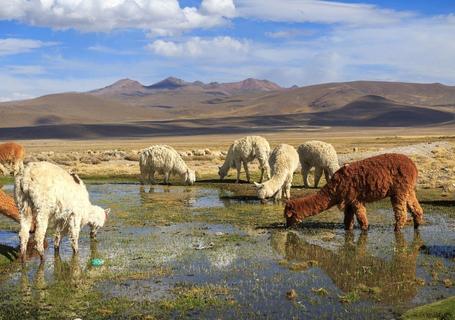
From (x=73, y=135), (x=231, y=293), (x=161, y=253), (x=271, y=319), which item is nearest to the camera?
(x=271, y=319)

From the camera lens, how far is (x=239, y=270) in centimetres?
1105

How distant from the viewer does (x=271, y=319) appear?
844 cm

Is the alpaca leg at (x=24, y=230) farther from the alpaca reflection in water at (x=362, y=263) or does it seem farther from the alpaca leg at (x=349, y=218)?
the alpaca leg at (x=349, y=218)

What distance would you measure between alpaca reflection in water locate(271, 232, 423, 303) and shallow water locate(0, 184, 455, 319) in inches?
0.7

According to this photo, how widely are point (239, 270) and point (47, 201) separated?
153 inches

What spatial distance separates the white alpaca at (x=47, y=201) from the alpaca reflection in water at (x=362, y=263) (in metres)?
4.26

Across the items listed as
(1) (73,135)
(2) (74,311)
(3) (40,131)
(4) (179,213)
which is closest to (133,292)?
(2) (74,311)

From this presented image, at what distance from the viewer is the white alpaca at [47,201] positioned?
1154cm

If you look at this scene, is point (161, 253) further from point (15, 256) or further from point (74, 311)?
point (74, 311)

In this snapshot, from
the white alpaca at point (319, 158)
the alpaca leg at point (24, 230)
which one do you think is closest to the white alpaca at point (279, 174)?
the white alpaca at point (319, 158)

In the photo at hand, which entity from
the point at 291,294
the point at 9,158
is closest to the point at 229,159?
the point at 9,158

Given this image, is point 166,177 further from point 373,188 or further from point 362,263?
point 362,263

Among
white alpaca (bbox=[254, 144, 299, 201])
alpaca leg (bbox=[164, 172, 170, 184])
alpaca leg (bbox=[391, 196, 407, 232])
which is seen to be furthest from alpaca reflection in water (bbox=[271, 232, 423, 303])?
alpaca leg (bbox=[164, 172, 170, 184])

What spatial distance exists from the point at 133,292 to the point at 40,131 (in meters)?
114
